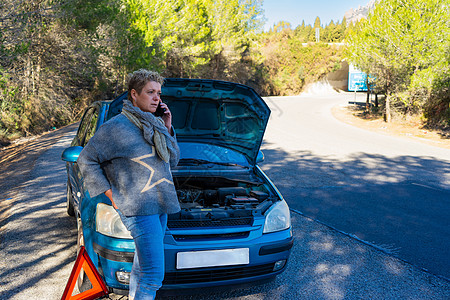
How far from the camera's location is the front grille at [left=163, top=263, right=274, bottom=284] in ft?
8.21

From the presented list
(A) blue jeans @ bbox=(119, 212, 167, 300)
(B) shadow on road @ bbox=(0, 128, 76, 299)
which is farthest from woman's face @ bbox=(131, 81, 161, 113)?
(B) shadow on road @ bbox=(0, 128, 76, 299)

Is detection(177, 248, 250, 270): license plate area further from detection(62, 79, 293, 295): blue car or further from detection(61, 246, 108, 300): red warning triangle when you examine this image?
detection(61, 246, 108, 300): red warning triangle

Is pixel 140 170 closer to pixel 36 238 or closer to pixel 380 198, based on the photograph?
pixel 36 238

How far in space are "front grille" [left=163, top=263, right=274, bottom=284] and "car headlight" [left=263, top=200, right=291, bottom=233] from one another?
30 centimetres

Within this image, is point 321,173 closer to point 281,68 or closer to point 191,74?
point 191,74

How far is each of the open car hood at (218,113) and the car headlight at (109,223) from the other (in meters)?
1.66

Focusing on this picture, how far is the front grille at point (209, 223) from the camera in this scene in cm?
266

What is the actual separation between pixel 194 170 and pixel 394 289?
2209 mm

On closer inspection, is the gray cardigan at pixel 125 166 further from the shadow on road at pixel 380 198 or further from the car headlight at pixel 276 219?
the shadow on road at pixel 380 198

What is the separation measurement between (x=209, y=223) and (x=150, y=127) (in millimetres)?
1072

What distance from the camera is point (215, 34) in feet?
128

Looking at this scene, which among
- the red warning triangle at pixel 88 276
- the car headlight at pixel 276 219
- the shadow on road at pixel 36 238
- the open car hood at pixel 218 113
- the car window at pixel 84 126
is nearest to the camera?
the red warning triangle at pixel 88 276

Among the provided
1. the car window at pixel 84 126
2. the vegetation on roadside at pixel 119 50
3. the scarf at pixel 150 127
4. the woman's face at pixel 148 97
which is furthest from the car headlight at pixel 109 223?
the vegetation on roadside at pixel 119 50

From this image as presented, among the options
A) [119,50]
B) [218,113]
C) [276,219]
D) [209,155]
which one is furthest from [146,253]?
[119,50]
